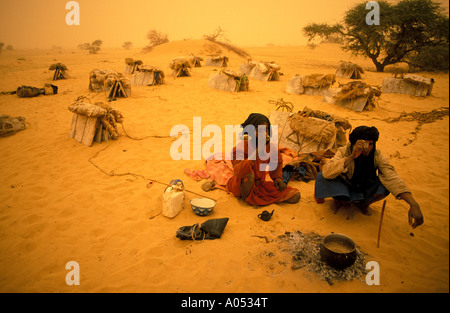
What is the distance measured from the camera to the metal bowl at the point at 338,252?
218 centimetres

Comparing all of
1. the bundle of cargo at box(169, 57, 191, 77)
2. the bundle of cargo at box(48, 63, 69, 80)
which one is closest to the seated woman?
the bundle of cargo at box(169, 57, 191, 77)

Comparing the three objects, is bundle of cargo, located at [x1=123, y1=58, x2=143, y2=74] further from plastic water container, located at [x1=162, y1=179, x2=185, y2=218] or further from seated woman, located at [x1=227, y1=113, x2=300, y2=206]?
plastic water container, located at [x1=162, y1=179, x2=185, y2=218]

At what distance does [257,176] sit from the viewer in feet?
11.2

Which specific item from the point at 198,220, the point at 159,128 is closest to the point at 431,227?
the point at 198,220

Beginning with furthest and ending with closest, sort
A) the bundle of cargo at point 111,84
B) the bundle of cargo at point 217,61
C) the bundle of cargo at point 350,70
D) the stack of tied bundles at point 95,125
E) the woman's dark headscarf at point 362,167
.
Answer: the bundle of cargo at point 217,61
the bundle of cargo at point 350,70
the bundle of cargo at point 111,84
the stack of tied bundles at point 95,125
the woman's dark headscarf at point 362,167

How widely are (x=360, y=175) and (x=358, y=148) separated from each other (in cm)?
43

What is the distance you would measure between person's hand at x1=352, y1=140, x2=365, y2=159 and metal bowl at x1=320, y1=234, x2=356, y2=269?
3.03 feet

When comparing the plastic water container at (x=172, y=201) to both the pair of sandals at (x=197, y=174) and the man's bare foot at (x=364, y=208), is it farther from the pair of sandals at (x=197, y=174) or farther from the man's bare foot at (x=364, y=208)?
the man's bare foot at (x=364, y=208)

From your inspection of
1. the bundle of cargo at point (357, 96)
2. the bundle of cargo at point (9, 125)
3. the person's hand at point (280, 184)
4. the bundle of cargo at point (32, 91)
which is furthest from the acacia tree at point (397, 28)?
the bundle of cargo at point (32, 91)

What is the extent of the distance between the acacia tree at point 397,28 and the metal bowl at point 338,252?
11020 mm

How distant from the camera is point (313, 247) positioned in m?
2.57

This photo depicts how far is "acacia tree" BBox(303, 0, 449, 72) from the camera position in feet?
35.9

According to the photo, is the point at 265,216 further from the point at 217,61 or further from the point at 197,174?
the point at 217,61
